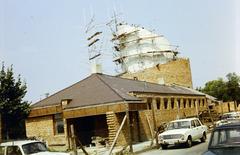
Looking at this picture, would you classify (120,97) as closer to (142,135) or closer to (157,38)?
(142,135)

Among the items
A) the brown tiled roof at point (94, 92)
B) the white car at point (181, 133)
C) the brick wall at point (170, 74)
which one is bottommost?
the white car at point (181, 133)

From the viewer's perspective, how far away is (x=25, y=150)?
51.1 ft

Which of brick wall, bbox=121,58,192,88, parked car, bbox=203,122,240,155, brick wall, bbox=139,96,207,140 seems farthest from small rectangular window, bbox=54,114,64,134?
brick wall, bbox=121,58,192,88

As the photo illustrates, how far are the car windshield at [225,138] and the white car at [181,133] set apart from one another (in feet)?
42.5

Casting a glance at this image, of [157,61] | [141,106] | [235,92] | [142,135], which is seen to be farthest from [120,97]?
[235,92]

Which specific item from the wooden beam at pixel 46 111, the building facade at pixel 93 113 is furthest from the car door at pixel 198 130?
the wooden beam at pixel 46 111

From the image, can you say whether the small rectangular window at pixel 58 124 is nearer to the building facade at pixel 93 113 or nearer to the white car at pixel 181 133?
the building facade at pixel 93 113

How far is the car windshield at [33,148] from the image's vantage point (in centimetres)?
1563

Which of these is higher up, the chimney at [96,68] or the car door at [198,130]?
the chimney at [96,68]

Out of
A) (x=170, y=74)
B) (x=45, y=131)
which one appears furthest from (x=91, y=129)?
(x=170, y=74)

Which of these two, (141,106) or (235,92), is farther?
(235,92)

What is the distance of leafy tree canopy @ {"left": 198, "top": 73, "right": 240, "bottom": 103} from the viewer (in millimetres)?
76438

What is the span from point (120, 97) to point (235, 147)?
17547 mm

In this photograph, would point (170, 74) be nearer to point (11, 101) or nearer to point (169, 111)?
point (169, 111)
